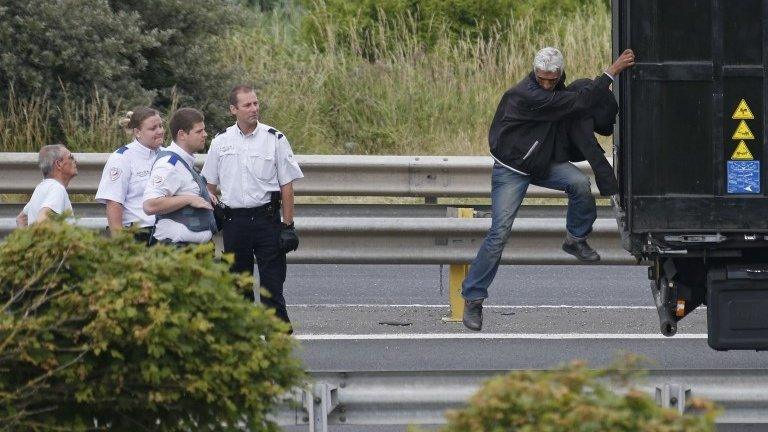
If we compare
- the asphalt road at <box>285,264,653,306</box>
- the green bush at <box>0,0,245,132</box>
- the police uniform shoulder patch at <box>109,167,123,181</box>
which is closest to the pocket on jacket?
the police uniform shoulder patch at <box>109,167,123,181</box>

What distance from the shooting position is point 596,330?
9.09 metres

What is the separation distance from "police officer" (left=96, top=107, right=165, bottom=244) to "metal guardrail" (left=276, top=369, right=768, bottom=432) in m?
2.79

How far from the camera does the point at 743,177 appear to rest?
22.0 ft

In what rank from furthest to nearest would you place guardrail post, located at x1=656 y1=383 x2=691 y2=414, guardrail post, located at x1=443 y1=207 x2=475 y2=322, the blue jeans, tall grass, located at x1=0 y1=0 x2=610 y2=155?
1. tall grass, located at x1=0 y1=0 x2=610 y2=155
2. guardrail post, located at x1=443 y1=207 x2=475 y2=322
3. the blue jeans
4. guardrail post, located at x1=656 y1=383 x2=691 y2=414

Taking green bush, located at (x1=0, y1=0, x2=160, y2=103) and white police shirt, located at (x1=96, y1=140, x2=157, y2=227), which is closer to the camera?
white police shirt, located at (x1=96, y1=140, x2=157, y2=227)

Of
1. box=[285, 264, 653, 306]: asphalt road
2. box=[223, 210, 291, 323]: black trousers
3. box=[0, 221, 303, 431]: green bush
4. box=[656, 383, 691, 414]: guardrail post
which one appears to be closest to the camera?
box=[0, 221, 303, 431]: green bush

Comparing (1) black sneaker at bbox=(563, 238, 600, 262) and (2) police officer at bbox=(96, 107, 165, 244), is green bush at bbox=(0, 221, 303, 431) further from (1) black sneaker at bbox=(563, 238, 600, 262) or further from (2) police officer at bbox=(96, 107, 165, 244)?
(1) black sneaker at bbox=(563, 238, 600, 262)

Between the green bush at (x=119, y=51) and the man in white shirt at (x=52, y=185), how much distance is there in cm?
779

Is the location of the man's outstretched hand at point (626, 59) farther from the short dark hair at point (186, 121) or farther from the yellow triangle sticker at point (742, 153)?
the short dark hair at point (186, 121)

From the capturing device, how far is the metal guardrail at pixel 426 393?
5395 millimetres

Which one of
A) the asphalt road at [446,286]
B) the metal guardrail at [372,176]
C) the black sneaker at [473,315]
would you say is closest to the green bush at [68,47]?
the metal guardrail at [372,176]

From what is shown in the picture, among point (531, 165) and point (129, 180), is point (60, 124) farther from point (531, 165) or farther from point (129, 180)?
point (531, 165)

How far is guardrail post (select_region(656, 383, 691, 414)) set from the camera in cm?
523

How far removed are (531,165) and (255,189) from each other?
1.66 meters
